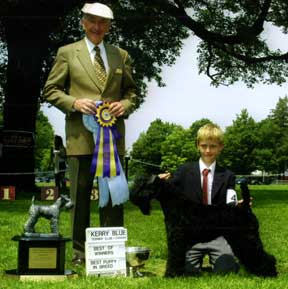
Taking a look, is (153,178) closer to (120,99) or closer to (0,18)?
(120,99)

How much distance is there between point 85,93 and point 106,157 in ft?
1.77

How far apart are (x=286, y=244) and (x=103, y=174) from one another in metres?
2.81

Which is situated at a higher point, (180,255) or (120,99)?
(120,99)

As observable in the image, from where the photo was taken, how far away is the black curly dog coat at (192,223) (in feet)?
13.1

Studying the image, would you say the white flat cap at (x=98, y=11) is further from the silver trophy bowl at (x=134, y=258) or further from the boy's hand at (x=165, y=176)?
the silver trophy bowl at (x=134, y=258)

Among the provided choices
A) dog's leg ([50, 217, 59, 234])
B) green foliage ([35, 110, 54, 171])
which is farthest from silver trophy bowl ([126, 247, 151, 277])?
green foliage ([35, 110, 54, 171])

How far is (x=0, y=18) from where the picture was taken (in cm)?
1753

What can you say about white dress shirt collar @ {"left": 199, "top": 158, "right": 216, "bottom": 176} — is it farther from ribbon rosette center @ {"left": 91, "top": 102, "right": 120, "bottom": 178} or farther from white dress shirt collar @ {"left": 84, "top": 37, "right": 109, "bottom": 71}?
white dress shirt collar @ {"left": 84, "top": 37, "right": 109, "bottom": 71}

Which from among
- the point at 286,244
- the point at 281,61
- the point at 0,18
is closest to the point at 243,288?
the point at 286,244

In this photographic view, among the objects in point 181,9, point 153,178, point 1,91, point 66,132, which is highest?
point 181,9

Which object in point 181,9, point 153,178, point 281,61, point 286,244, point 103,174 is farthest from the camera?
point 281,61

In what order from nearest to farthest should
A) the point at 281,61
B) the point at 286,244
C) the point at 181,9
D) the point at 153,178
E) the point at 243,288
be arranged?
the point at 243,288, the point at 153,178, the point at 286,244, the point at 181,9, the point at 281,61

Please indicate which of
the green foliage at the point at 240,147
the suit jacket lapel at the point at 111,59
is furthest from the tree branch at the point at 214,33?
the green foliage at the point at 240,147

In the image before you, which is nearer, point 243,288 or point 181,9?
point 243,288
